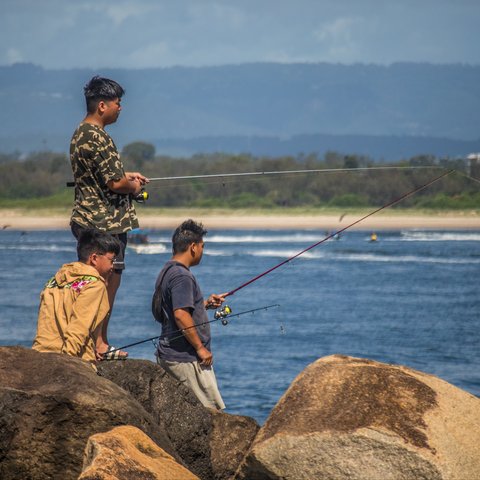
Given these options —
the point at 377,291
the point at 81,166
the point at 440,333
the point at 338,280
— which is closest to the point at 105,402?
the point at 81,166

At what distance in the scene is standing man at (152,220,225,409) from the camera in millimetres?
6785

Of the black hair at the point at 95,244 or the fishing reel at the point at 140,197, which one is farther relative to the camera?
the fishing reel at the point at 140,197

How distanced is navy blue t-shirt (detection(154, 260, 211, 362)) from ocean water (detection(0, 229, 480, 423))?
22.3 feet

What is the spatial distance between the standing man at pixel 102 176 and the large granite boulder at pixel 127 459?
128cm

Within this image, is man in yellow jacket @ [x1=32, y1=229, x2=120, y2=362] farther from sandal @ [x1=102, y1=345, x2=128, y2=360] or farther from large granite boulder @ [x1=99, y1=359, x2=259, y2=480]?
large granite boulder @ [x1=99, y1=359, x2=259, y2=480]

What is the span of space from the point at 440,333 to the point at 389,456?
1781cm

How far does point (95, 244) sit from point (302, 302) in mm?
24042

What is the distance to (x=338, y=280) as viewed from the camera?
119 ft

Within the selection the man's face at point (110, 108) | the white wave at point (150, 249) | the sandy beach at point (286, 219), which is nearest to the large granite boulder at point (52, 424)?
the man's face at point (110, 108)

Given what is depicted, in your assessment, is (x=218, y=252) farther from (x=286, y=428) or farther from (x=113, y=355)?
(x=286, y=428)

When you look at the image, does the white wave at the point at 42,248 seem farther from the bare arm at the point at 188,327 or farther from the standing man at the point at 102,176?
the bare arm at the point at 188,327

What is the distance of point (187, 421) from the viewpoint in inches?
262

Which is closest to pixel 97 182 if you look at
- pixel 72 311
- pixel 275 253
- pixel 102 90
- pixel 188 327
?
pixel 102 90

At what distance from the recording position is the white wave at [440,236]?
51.3 meters
